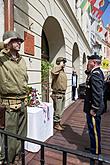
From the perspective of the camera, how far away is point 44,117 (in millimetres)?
4340

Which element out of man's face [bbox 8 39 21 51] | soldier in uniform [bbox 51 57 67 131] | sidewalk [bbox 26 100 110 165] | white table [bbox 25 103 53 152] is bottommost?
sidewalk [bbox 26 100 110 165]

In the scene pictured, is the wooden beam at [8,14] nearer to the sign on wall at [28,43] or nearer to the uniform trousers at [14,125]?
the sign on wall at [28,43]

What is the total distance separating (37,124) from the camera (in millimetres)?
3930

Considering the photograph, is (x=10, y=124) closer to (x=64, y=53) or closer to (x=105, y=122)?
(x=105, y=122)

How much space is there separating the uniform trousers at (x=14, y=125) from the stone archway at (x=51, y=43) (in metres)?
4.86

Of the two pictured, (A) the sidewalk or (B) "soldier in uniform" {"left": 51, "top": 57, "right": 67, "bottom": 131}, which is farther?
(B) "soldier in uniform" {"left": 51, "top": 57, "right": 67, "bottom": 131}

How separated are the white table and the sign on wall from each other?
124cm

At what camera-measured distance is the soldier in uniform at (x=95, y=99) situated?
135 inches

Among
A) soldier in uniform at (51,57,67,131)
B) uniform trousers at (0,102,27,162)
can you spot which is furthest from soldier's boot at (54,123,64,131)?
uniform trousers at (0,102,27,162)

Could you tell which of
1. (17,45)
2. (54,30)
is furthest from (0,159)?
(54,30)

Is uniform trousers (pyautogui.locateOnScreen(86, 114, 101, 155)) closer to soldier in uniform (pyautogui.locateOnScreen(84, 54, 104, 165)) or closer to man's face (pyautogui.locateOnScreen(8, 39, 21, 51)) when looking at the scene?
soldier in uniform (pyautogui.locateOnScreen(84, 54, 104, 165))

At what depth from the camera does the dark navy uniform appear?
3434 millimetres

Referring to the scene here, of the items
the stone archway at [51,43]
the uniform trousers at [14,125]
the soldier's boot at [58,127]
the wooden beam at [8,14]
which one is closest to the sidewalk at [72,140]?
the soldier's boot at [58,127]

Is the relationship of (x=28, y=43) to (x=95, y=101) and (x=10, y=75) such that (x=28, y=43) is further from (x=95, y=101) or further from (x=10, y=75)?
(x=10, y=75)
